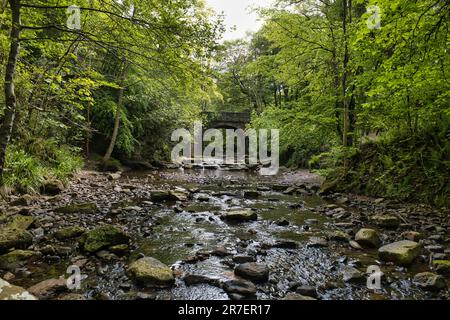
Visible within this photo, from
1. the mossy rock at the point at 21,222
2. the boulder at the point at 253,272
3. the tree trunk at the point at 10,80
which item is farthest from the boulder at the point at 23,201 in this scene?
the boulder at the point at 253,272

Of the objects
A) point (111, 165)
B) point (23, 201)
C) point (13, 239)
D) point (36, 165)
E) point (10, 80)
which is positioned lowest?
point (13, 239)

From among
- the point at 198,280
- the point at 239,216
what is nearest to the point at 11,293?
the point at 198,280

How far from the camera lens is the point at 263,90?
32094 mm

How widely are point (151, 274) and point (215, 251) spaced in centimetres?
131

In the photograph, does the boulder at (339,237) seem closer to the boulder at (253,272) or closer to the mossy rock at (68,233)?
the boulder at (253,272)

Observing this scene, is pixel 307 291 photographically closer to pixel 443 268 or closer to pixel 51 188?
pixel 443 268

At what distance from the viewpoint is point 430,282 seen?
10.8 ft

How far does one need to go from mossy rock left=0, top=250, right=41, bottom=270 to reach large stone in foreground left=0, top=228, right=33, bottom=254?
219 millimetres

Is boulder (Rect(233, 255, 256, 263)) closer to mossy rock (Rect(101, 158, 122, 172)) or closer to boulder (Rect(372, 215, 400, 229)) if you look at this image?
boulder (Rect(372, 215, 400, 229))

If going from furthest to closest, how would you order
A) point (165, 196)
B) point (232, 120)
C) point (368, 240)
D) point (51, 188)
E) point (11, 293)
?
1. point (232, 120)
2. point (165, 196)
3. point (51, 188)
4. point (368, 240)
5. point (11, 293)

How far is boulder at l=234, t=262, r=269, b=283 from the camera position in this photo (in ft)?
11.6

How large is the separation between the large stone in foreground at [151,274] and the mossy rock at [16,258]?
142 centimetres

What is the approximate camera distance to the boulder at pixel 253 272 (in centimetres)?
352
